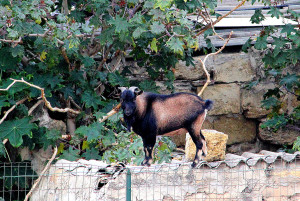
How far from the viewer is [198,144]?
425 centimetres

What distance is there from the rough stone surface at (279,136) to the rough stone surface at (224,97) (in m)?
0.48

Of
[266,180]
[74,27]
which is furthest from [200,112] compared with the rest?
[74,27]

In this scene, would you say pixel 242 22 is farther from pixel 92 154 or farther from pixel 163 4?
pixel 92 154

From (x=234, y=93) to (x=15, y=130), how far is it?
3230 mm

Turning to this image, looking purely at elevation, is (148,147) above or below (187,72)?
below

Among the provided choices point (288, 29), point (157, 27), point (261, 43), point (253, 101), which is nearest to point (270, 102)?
point (253, 101)

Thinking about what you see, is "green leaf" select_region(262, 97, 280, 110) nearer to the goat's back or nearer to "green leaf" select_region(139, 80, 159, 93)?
"green leaf" select_region(139, 80, 159, 93)

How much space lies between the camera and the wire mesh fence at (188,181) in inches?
169

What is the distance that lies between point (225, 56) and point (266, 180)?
269 centimetres

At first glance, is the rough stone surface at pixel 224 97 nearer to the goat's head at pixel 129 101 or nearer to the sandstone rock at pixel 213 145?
the sandstone rock at pixel 213 145

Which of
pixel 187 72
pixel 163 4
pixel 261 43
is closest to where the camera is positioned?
pixel 163 4

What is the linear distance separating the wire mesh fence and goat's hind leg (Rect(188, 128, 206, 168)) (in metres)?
0.11

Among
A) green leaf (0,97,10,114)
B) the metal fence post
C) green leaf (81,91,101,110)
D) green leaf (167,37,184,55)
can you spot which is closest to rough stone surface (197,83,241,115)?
green leaf (81,91,101,110)

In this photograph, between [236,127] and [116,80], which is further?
[236,127]
